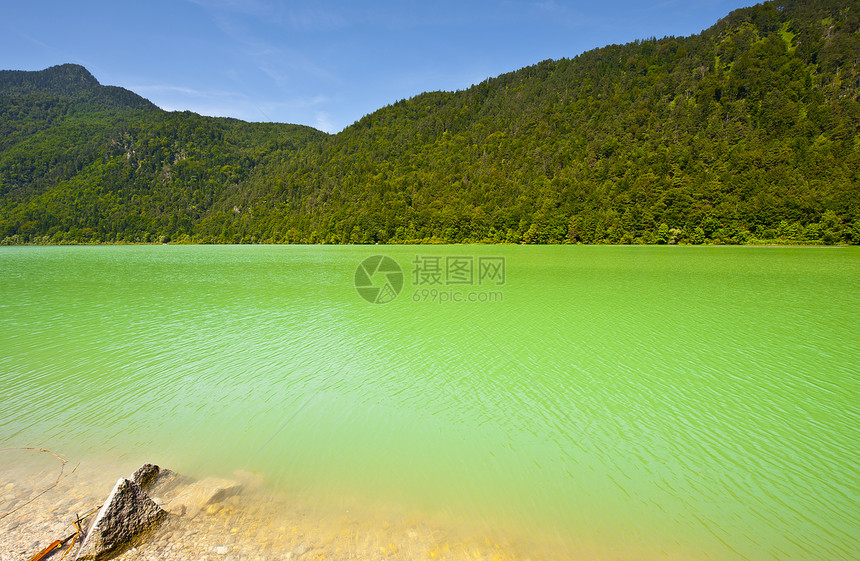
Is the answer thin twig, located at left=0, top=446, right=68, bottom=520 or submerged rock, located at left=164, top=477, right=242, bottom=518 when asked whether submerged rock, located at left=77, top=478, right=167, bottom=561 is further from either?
thin twig, located at left=0, top=446, right=68, bottom=520

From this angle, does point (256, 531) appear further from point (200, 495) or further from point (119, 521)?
point (119, 521)

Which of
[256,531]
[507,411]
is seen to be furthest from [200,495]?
[507,411]

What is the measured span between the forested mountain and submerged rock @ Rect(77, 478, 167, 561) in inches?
2957

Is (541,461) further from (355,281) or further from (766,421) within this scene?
(355,281)

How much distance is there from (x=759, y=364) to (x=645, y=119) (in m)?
114

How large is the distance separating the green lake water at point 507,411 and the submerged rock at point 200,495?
1.02 feet

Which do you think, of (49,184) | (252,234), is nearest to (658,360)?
(252,234)

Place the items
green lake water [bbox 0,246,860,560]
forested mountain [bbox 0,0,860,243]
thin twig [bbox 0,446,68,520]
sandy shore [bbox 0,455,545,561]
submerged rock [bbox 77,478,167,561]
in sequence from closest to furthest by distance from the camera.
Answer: submerged rock [bbox 77,478,167,561] → sandy shore [bbox 0,455,545,561] → thin twig [bbox 0,446,68,520] → green lake water [bbox 0,246,860,560] → forested mountain [bbox 0,0,860,243]

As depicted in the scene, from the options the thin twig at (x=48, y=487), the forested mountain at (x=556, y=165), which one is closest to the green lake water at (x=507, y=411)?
the thin twig at (x=48, y=487)

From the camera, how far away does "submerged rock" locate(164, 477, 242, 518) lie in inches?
152

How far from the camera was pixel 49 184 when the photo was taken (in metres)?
165

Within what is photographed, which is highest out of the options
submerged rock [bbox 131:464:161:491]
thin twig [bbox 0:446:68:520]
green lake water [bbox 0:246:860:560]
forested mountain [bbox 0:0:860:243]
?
forested mountain [bbox 0:0:860:243]

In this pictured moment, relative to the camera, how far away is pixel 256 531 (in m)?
3.57

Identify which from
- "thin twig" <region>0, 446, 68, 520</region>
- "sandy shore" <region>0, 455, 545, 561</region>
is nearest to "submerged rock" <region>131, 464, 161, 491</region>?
"sandy shore" <region>0, 455, 545, 561</region>
